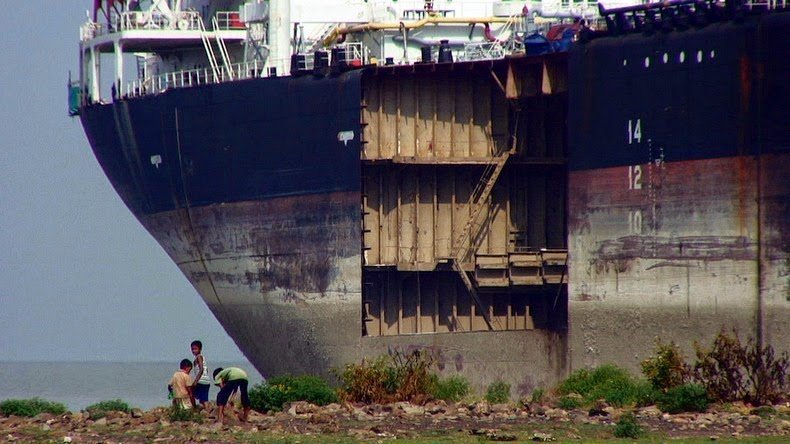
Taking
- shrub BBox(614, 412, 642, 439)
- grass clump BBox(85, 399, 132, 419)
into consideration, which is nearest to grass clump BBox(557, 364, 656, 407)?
shrub BBox(614, 412, 642, 439)

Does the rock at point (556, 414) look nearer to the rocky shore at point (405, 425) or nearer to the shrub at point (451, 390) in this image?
the rocky shore at point (405, 425)

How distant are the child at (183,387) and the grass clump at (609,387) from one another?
904 centimetres

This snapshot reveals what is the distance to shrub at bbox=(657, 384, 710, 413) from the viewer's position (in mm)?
38906

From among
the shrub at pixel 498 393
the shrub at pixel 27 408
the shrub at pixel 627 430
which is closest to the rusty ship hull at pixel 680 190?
the shrub at pixel 498 393

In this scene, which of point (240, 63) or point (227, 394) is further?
point (240, 63)

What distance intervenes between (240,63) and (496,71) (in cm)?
961

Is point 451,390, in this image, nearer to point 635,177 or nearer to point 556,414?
point 556,414

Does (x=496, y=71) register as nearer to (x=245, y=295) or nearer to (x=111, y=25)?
(x=245, y=295)

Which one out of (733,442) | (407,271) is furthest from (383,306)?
(733,442)

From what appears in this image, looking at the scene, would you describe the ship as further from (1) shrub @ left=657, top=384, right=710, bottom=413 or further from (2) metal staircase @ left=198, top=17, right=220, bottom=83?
(1) shrub @ left=657, top=384, right=710, bottom=413

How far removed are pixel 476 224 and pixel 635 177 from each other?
651cm

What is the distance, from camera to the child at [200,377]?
38.1 m

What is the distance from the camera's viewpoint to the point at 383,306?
54875mm

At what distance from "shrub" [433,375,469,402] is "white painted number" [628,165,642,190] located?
6660mm
